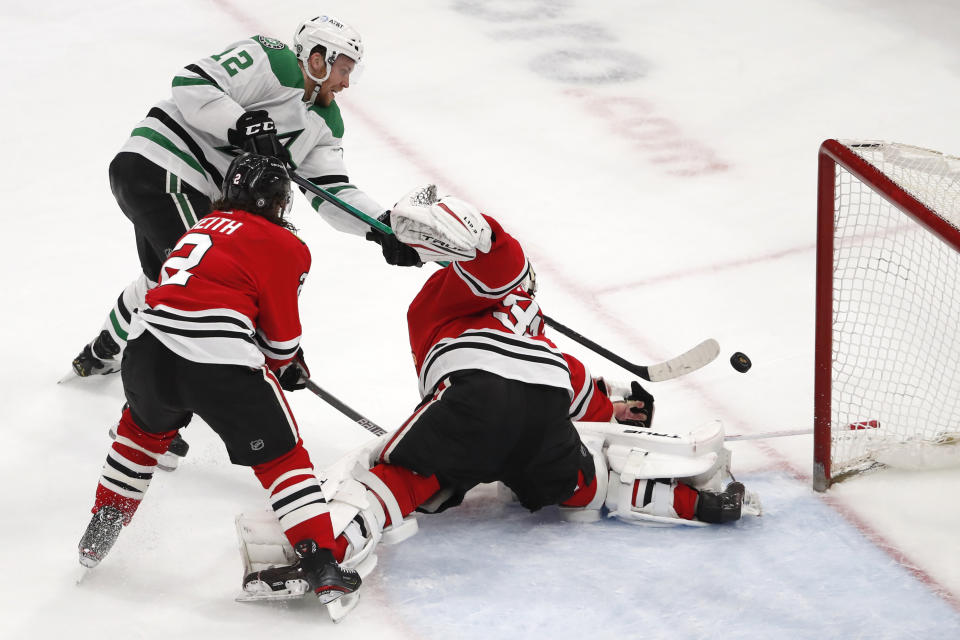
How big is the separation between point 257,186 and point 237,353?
321 millimetres

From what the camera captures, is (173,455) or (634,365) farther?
(634,365)

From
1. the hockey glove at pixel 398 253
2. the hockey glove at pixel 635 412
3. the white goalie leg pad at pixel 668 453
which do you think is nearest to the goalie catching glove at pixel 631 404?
the hockey glove at pixel 635 412

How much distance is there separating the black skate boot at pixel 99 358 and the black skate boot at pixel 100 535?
81cm

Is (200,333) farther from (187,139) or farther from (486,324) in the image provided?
(187,139)

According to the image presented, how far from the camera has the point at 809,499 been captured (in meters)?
2.59

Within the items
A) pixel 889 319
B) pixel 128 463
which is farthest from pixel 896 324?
pixel 128 463

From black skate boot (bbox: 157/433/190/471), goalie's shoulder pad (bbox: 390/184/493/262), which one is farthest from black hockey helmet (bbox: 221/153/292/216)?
black skate boot (bbox: 157/433/190/471)

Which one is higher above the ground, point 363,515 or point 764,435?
point 764,435

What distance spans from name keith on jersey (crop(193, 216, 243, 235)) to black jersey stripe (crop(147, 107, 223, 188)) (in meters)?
0.63

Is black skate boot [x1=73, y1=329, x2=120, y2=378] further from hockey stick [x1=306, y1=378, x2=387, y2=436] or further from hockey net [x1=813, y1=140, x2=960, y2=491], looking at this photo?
hockey net [x1=813, y1=140, x2=960, y2=491]

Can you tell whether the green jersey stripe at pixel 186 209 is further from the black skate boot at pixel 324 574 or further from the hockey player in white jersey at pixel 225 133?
the black skate boot at pixel 324 574

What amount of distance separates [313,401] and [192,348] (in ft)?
3.29

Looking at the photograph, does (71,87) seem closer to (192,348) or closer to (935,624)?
(192,348)

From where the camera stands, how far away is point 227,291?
211 cm
